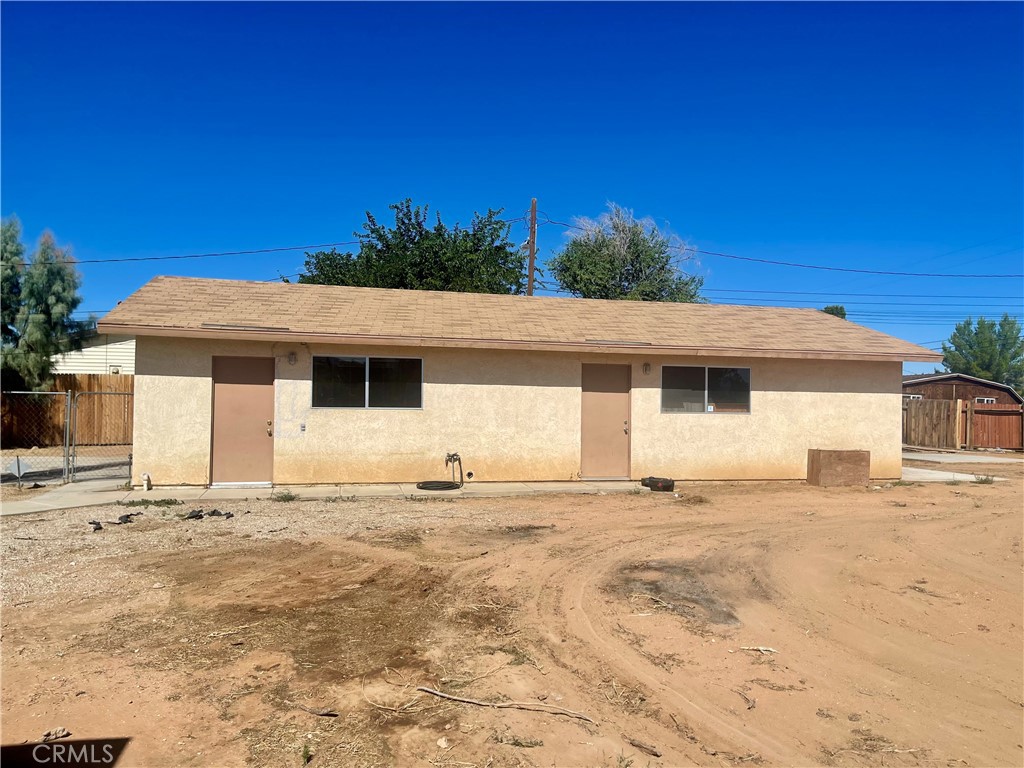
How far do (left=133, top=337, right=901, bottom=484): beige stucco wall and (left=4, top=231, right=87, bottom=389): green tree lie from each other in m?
12.3

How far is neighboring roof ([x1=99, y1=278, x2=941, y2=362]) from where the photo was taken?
1155 centimetres

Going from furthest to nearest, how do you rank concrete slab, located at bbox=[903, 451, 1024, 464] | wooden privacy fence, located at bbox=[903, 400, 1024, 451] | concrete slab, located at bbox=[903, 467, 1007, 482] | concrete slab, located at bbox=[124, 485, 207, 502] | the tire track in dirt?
wooden privacy fence, located at bbox=[903, 400, 1024, 451], concrete slab, located at bbox=[903, 451, 1024, 464], concrete slab, located at bbox=[903, 467, 1007, 482], concrete slab, located at bbox=[124, 485, 207, 502], the tire track in dirt

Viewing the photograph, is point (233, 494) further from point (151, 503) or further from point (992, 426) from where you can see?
point (992, 426)

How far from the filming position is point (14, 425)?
67.3 ft

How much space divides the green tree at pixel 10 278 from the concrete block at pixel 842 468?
74.4 ft

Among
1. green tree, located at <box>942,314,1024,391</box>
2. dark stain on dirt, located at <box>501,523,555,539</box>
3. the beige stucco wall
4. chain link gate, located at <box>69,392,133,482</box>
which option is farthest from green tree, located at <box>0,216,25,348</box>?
green tree, located at <box>942,314,1024,391</box>

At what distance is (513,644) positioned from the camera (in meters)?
4.83

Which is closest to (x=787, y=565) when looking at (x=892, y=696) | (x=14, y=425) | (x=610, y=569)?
(x=610, y=569)

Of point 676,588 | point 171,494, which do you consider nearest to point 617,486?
point 676,588

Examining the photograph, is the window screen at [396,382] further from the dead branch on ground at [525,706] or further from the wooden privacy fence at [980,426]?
the wooden privacy fence at [980,426]

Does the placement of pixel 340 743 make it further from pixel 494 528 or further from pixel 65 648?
pixel 494 528

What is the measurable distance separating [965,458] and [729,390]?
11.5 meters

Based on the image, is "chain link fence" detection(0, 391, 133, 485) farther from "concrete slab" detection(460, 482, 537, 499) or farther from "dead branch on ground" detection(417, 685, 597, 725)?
"dead branch on ground" detection(417, 685, 597, 725)

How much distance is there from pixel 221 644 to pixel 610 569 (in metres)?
3.73
